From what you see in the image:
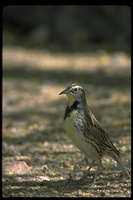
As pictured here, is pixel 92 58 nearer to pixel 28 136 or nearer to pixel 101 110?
pixel 101 110

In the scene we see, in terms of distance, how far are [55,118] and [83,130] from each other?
12.2ft

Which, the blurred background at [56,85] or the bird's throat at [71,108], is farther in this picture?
the blurred background at [56,85]

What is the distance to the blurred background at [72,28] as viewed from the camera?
14.9 m

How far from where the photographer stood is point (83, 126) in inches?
243

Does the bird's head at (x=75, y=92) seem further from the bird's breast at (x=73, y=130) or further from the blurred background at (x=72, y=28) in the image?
the blurred background at (x=72, y=28)

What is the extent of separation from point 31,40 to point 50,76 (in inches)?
134

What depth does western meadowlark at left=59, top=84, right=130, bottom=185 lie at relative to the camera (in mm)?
6137

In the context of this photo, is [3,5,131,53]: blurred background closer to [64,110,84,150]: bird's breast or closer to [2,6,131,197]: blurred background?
[2,6,131,197]: blurred background

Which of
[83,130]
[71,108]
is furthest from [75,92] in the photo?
[83,130]

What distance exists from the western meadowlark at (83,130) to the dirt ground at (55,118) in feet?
1.26

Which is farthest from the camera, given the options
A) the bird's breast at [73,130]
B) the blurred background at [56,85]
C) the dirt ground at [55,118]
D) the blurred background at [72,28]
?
the blurred background at [72,28]

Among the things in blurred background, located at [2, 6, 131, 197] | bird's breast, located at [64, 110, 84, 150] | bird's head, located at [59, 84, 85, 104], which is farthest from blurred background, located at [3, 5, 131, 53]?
bird's breast, located at [64, 110, 84, 150]

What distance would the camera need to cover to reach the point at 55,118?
9875 millimetres

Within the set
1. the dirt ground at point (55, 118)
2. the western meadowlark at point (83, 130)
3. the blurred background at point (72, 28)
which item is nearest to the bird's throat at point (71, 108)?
the western meadowlark at point (83, 130)
